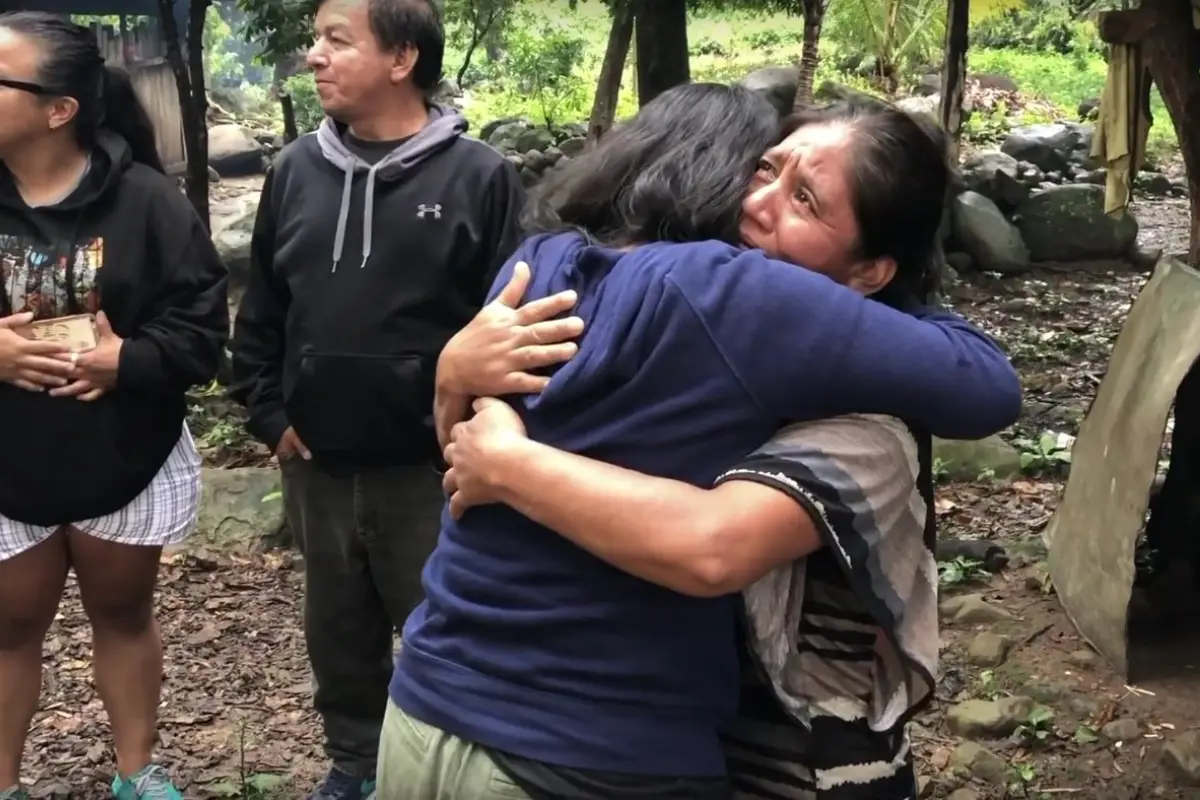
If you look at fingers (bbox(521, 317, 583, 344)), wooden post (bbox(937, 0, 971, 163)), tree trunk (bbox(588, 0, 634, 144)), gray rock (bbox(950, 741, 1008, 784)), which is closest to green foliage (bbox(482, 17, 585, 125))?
tree trunk (bbox(588, 0, 634, 144))

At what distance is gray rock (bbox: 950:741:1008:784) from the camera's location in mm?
3529

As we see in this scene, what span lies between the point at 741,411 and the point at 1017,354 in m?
7.39

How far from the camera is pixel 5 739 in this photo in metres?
2.92

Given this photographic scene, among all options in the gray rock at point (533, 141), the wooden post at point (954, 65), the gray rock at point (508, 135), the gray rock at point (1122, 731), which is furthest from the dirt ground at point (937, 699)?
the gray rock at point (508, 135)

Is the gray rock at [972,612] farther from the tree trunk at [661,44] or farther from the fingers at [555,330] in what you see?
the tree trunk at [661,44]

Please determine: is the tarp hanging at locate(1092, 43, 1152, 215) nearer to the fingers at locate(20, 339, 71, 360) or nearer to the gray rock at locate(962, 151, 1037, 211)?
the fingers at locate(20, 339, 71, 360)

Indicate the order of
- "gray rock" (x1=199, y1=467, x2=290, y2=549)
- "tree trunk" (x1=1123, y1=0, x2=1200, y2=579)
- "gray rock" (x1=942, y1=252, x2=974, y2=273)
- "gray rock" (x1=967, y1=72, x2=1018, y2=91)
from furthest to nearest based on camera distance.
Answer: "gray rock" (x1=967, y1=72, x2=1018, y2=91) → "gray rock" (x1=942, y1=252, x2=974, y2=273) → "gray rock" (x1=199, y1=467, x2=290, y2=549) → "tree trunk" (x1=1123, y1=0, x2=1200, y2=579)

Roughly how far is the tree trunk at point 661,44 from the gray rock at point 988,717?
7.20 m

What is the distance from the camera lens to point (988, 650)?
Answer: 13.8ft

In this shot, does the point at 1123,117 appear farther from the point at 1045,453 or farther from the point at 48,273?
the point at 48,273

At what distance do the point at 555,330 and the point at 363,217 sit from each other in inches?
52.3

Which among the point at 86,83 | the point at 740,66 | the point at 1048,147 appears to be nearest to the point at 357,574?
the point at 86,83

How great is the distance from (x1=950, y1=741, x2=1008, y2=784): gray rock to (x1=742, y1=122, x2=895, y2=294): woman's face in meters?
2.40

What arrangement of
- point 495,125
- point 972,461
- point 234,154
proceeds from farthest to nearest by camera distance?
point 234,154 < point 495,125 < point 972,461
